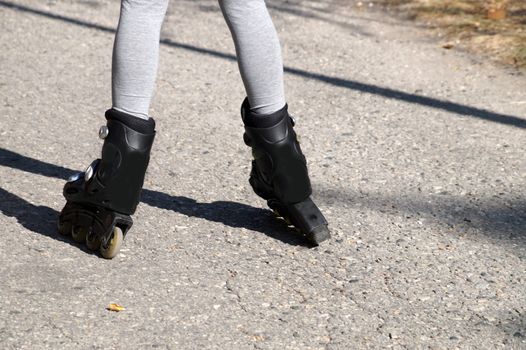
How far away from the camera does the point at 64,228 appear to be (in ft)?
12.8

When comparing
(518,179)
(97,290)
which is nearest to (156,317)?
(97,290)

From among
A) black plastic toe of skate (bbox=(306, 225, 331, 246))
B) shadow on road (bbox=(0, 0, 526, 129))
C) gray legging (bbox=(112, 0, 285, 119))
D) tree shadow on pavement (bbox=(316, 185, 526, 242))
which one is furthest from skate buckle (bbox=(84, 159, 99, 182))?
shadow on road (bbox=(0, 0, 526, 129))

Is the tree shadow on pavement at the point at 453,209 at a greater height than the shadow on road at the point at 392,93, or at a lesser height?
greater

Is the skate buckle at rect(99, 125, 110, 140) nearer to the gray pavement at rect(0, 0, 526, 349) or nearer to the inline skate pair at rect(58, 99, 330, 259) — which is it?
the inline skate pair at rect(58, 99, 330, 259)

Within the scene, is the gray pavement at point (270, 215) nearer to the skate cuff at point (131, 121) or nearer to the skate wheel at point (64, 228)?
the skate wheel at point (64, 228)

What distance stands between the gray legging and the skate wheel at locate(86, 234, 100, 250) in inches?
18.1

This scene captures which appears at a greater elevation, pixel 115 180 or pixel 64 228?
pixel 115 180

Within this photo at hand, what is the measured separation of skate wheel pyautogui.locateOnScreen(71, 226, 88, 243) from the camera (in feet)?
12.5

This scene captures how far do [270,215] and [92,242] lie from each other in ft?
2.62

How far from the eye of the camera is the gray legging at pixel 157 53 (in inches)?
142

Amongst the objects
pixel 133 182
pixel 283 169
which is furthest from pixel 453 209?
pixel 133 182

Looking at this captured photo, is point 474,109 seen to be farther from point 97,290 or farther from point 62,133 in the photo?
point 97,290

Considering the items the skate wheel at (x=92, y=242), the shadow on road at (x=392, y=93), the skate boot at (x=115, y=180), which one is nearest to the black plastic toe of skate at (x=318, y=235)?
the skate boot at (x=115, y=180)

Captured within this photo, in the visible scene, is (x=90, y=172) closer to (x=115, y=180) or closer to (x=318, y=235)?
(x=115, y=180)
